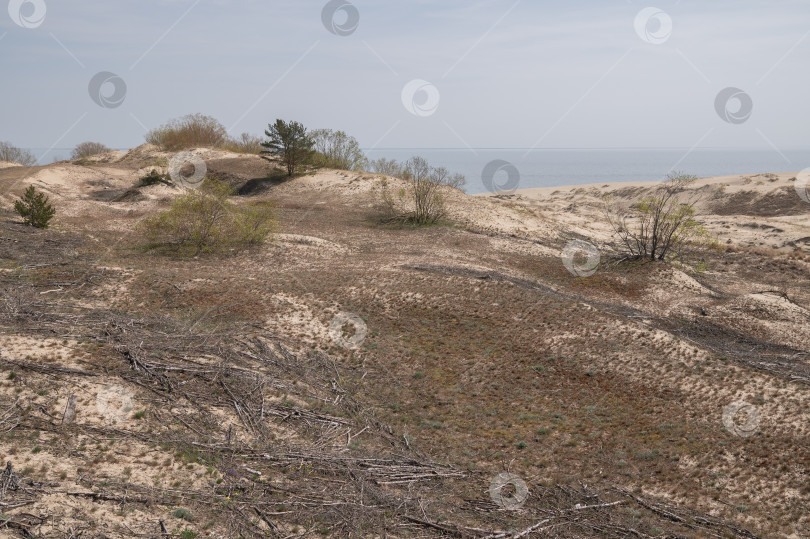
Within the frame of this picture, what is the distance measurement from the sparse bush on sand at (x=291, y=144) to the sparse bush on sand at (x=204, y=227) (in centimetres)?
1954

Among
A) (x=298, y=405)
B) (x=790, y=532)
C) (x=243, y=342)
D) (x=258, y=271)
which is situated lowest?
(x=790, y=532)

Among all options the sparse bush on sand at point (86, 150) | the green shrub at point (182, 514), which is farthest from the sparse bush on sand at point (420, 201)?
the sparse bush on sand at point (86, 150)

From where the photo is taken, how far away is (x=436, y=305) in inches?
791

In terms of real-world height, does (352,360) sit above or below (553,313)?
below

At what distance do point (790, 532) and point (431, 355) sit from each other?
9.84 metres

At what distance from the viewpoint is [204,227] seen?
26.4 metres

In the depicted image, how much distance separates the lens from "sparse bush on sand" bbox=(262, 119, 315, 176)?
4631 cm

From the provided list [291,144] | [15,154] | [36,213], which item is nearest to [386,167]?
[291,144]

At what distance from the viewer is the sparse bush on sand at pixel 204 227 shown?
26203 millimetres

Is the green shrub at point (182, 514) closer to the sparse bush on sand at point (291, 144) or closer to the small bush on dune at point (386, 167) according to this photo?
the sparse bush on sand at point (291, 144)

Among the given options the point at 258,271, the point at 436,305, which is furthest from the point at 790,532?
the point at 258,271

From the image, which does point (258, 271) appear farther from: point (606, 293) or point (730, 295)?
point (730, 295)

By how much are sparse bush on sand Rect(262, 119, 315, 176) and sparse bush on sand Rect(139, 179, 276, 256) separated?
1954 cm

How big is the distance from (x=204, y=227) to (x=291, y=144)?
22.3m
